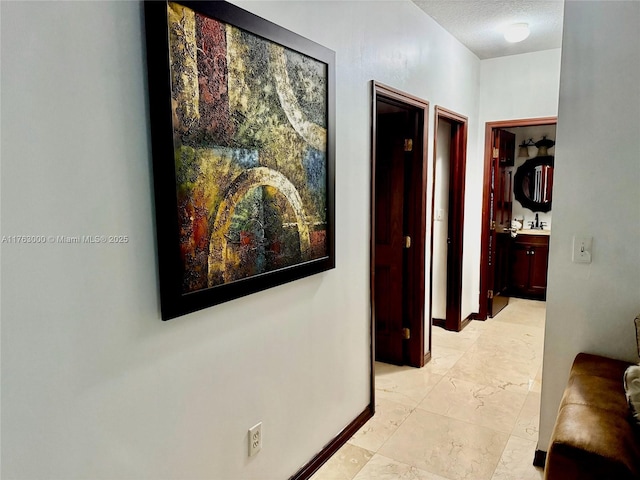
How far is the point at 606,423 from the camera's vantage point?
1474mm

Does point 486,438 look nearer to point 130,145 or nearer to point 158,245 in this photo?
point 158,245

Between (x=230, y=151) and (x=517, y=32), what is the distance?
2802 mm

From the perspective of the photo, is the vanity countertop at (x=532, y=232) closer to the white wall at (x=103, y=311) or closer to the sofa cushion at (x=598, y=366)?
the sofa cushion at (x=598, y=366)

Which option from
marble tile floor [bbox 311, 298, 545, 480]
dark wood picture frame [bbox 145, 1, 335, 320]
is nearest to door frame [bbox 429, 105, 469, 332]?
marble tile floor [bbox 311, 298, 545, 480]

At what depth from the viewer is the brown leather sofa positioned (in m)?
1.33

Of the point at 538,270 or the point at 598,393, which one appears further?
the point at 538,270

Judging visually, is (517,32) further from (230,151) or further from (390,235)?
(230,151)

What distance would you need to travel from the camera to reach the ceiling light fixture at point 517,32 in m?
3.25

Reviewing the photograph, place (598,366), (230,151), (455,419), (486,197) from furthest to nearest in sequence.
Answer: (486,197) → (455,419) → (598,366) → (230,151)

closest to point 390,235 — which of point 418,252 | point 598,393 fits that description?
point 418,252

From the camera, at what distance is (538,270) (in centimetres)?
525

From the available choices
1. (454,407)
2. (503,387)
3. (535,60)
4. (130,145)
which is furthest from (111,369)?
(535,60)

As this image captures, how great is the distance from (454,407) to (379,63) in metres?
2.17

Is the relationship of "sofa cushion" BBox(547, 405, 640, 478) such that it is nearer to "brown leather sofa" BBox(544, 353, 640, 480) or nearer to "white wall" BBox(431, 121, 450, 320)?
"brown leather sofa" BBox(544, 353, 640, 480)
